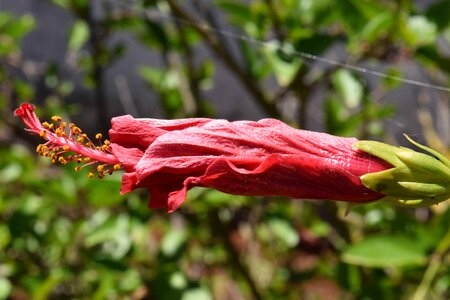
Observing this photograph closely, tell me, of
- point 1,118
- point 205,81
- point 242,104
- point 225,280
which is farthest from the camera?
point 242,104

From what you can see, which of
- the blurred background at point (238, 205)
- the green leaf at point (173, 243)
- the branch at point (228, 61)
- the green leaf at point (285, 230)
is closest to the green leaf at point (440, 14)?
the blurred background at point (238, 205)

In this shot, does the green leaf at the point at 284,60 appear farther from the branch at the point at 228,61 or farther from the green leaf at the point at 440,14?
the green leaf at the point at 440,14

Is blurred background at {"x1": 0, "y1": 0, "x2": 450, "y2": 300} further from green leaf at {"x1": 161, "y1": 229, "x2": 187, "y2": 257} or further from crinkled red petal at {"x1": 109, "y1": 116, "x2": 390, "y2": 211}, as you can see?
crinkled red petal at {"x1": 109, "y1": 116, "x2": 390, "y2": 211}

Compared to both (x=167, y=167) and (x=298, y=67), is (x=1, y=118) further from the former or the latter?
(x=167, y=167)

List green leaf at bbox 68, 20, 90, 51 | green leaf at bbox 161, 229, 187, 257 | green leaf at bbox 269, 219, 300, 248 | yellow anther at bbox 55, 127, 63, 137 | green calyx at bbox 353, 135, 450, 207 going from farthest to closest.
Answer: green leaf at bbox 68, 20, 90, 51 < green leaf at bbox 269, 219, 300, 248 < green leaf at bbox 161, 229, 187, 257 < yellow anther at bbox 55, 127, 63, 137 < green calyx at bbox 353, 135, 450, 207

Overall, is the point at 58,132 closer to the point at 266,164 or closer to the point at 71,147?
the point at 71,147

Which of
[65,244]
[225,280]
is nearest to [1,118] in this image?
[65,244]

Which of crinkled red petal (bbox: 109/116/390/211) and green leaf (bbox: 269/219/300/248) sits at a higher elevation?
crinkled red petal (bbox: 109/116/390/211)

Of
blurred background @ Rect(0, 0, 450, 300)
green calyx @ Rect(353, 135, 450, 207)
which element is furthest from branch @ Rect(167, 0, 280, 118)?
green calyx @ Rect(353, 135, 450, 207)
